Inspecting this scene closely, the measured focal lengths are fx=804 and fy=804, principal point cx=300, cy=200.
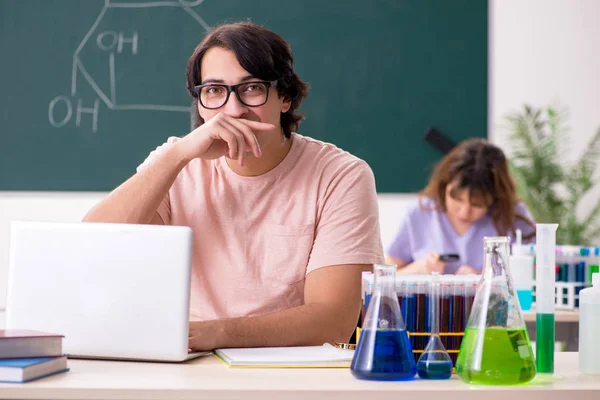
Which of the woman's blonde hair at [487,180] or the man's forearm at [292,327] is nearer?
the man's forearm at [292,327]

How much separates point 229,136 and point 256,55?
0.26m

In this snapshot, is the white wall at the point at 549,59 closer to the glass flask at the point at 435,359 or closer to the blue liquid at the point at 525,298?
the blue liquid at the point at 525,298

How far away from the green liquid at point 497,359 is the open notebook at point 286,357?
232mm

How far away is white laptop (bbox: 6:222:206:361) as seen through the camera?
1.31 metres

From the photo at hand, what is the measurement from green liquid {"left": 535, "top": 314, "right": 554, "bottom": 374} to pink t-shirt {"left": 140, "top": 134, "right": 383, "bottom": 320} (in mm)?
614

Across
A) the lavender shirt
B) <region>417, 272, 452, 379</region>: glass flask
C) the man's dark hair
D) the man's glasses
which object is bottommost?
<region>417, 272, 452, 379</region>: glass flask

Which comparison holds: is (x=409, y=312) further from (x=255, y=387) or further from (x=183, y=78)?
(x=183, y=78)

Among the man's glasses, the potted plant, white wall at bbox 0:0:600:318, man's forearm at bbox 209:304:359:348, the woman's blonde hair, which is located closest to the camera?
man's forearm at bbox 209:304:359:348

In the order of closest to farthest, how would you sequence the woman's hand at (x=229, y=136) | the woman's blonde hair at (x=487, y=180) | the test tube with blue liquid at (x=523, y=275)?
1. the woman's hand at (x=229, y=136)
2. the test tube with blue liquid at (x=523, y=275)
3. the woman's blonde hair at (x=487, y=180)

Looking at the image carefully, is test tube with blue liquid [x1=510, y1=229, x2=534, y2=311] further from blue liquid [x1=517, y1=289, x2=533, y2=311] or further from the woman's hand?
the woman's hand

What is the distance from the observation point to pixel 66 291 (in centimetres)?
134

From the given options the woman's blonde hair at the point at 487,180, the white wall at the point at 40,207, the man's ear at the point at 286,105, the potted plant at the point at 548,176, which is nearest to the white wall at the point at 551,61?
the potted plant at the point at 548,176

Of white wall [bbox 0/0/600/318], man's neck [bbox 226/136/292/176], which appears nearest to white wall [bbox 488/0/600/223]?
white wall [bbox 0/0/600/318]

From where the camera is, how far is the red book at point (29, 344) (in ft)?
3.90
